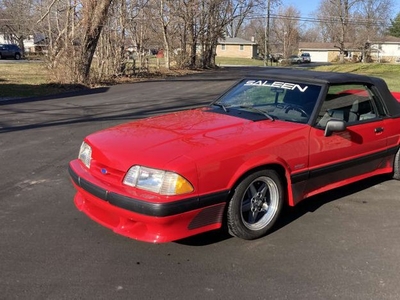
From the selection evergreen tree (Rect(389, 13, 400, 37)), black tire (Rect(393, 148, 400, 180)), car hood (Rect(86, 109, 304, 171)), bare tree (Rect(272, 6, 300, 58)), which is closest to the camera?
car hood (Rect(86, 109, 304, 171))

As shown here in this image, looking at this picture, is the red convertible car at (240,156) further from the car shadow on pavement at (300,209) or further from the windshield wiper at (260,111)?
the car shadow on pavement at (300,209)

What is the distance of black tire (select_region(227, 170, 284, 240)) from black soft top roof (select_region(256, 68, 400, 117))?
52.4 inches

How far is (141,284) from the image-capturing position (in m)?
3.06

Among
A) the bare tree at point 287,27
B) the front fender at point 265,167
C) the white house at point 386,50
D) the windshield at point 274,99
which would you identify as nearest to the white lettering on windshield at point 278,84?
the windshield at point 274,99

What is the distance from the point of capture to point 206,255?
351 centimetres

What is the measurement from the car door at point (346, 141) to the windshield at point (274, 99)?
0.57 feet

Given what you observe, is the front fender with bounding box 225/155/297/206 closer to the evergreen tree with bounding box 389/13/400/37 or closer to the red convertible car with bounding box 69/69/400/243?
the red convertible car with bounding box 69/69/400/243

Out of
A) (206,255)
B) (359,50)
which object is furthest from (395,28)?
(206,255)

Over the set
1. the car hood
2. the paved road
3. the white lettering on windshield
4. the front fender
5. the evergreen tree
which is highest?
the evergreen tree

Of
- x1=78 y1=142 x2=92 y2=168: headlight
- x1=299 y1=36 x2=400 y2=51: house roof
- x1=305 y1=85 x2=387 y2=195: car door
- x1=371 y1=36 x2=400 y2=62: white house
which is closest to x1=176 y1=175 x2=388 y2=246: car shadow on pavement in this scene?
x1=305 y1=85 x2=387 y2=195: car door

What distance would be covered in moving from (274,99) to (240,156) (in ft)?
4.47

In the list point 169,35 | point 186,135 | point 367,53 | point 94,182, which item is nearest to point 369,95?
point 186,135

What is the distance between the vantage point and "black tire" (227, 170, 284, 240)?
3625mm

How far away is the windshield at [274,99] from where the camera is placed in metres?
4.36
